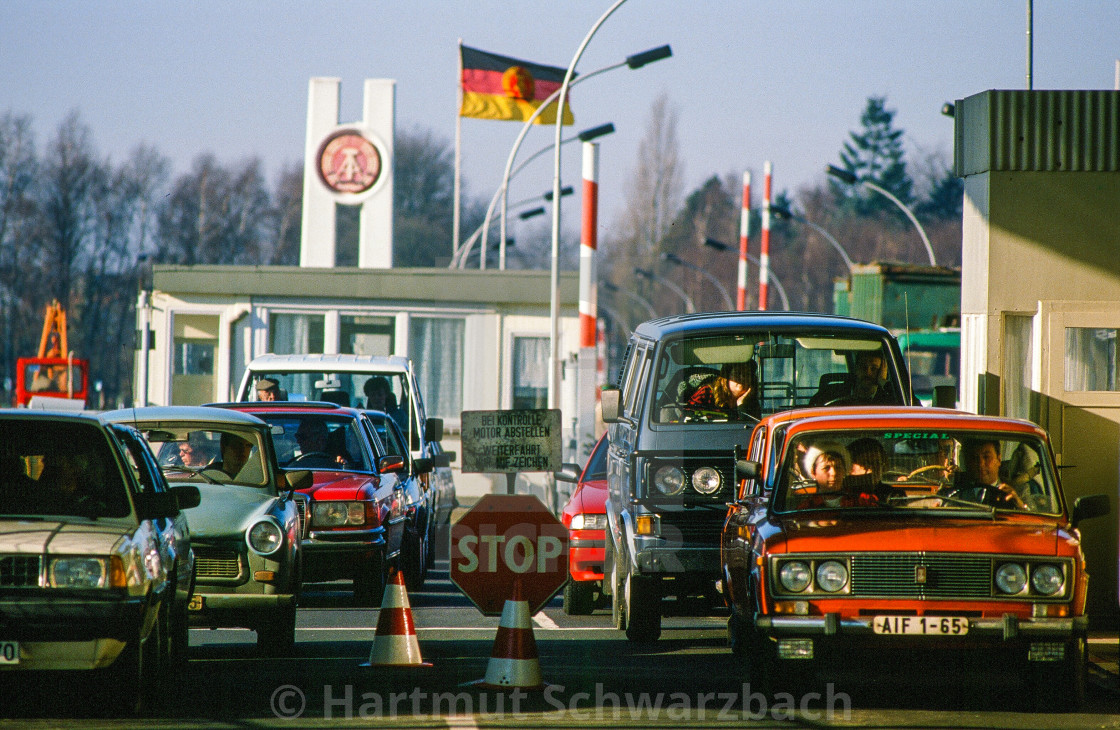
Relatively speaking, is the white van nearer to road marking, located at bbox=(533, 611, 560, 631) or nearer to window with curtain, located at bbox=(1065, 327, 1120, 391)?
road marking, located at bbox=(533, 611, 560, 631)

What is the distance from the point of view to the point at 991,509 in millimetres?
8578

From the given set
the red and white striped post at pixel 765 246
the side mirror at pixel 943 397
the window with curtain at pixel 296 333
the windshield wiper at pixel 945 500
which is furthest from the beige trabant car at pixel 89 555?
the red and white striped post at pixel 765 246

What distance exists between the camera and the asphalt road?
7848 mm

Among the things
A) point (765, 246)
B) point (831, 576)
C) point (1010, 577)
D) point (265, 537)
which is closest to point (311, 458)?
point (265, 537)

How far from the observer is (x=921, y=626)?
26.1ft

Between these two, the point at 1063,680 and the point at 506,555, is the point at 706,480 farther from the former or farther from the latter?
the point at 1063,680

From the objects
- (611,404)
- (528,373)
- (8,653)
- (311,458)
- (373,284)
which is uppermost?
(373,284)

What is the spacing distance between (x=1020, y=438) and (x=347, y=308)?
848 inches

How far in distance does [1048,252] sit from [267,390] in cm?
832

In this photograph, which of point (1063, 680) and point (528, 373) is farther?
point (528, 373)

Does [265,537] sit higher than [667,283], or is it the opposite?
[667,283]

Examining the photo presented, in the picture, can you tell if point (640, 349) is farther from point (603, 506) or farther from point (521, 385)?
point (521, 385)

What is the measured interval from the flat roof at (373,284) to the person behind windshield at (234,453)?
707 inches

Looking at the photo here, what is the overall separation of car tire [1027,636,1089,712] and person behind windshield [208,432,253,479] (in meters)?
5.38
